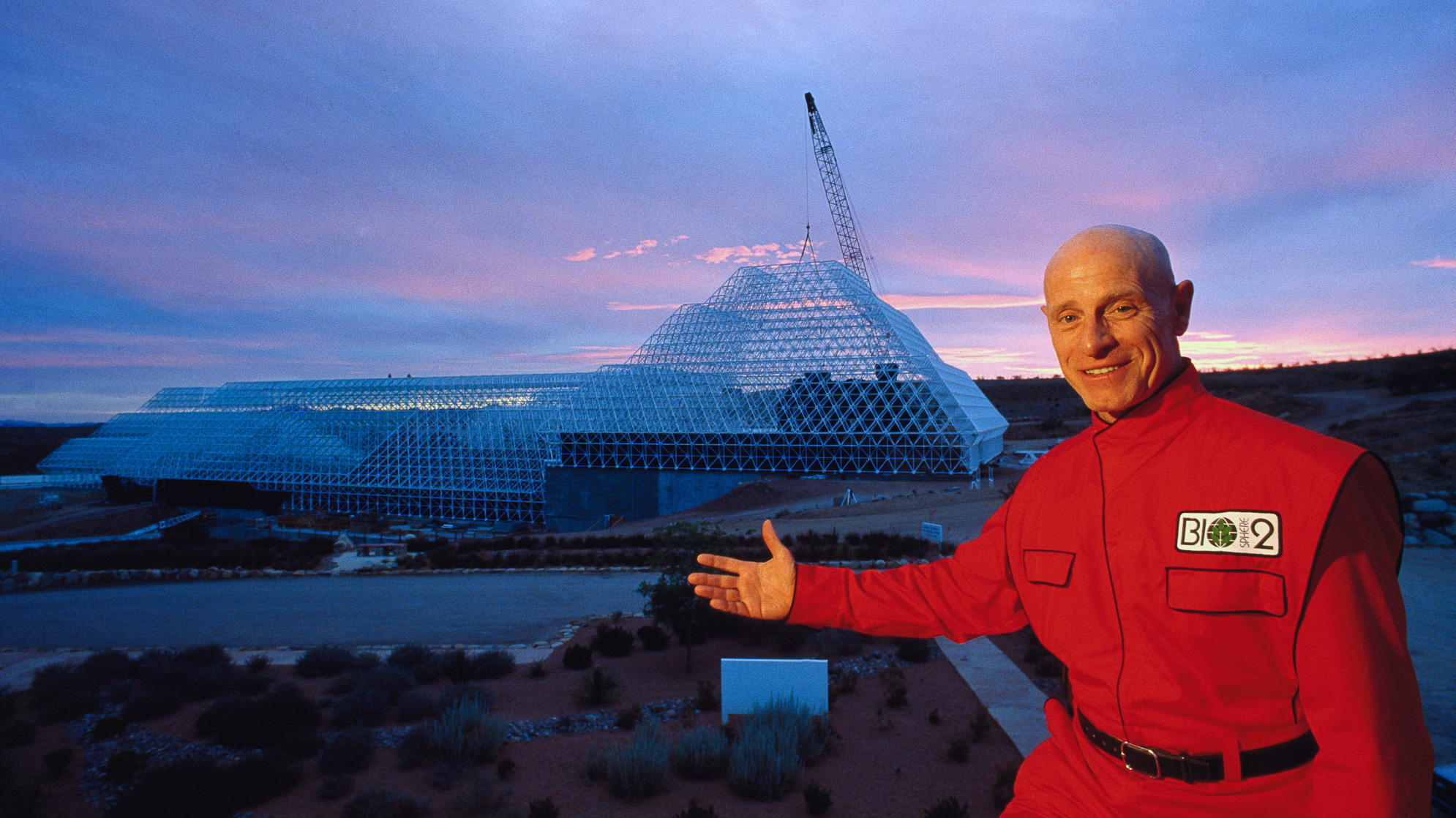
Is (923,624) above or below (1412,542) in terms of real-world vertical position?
above

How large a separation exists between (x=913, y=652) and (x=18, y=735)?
43.5 ft

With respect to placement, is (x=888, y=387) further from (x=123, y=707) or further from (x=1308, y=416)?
(x=1308, y=416)

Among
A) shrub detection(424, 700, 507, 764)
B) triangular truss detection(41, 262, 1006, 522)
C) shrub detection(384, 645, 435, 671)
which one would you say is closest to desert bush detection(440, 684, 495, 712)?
shrub detection(424, 700, 507, 764)

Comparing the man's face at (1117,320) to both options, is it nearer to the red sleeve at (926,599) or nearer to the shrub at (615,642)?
the red sleeve at (926,599)

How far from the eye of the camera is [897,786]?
7672 millimetres

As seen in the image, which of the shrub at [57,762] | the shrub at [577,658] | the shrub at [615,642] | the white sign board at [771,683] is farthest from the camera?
the shrub at [615,642]

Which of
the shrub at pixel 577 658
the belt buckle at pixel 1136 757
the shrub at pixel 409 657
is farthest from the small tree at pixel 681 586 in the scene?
the belt buckle at pixel 1136 757

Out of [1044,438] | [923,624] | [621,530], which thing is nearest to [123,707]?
[923,624]

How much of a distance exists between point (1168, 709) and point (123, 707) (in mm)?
13841

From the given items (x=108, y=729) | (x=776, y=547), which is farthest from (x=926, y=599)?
(x=108, y=729)

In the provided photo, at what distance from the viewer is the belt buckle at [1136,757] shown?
2145 millimetres

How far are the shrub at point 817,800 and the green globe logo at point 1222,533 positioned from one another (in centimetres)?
622

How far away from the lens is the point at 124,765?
8336 millimetres

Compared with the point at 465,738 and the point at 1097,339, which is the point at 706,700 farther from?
the point at 1097,339
